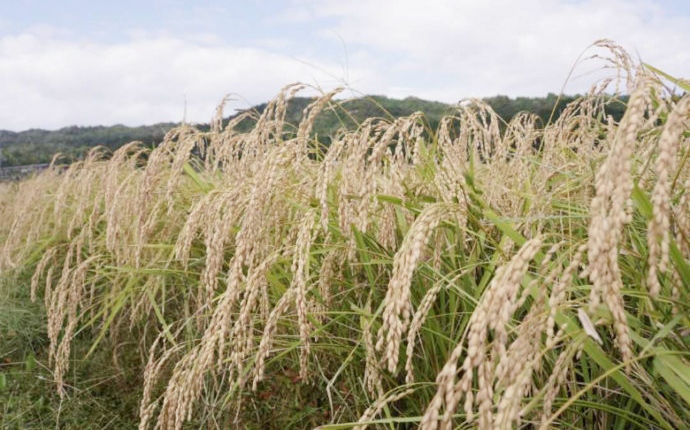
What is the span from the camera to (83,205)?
4238 millimetres

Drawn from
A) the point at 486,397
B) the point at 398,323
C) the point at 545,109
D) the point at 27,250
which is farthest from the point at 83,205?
the point at 545,109

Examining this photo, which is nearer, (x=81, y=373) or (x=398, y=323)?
(x=398, y=323)

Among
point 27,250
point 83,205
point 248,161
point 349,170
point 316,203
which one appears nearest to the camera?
point 349,170

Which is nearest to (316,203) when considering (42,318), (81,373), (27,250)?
(81,373)

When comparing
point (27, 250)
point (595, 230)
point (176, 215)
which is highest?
point (595, 230)

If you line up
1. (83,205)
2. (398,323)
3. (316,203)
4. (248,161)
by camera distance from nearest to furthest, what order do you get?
(398,323), (316,203), (248,161), (83,205)

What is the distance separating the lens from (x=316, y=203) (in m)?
2.41

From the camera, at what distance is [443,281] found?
1657 millimetres

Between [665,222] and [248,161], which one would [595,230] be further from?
[248,161]

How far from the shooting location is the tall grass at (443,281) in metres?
1.04

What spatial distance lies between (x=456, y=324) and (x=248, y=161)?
1296mm

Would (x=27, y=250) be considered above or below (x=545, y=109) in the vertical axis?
below

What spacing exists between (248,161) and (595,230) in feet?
7.13

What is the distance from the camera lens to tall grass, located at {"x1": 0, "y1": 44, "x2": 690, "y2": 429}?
104 centimetres
